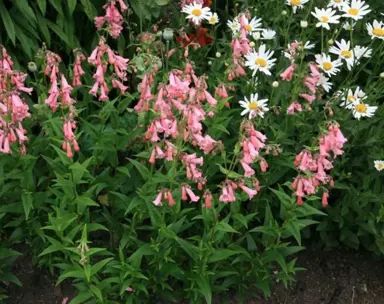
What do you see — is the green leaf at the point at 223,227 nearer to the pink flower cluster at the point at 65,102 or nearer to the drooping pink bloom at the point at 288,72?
the pink flower cluster at the point at 65,102

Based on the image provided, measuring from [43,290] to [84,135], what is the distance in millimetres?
870

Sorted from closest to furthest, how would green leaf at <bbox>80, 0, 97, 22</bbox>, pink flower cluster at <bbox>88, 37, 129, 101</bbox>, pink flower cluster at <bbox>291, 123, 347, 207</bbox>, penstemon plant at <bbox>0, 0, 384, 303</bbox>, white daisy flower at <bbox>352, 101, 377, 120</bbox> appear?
pink flower cluster at <bbox>291, 123, 347, 207</bbox> < penstemon plant at <bbox>0, 0, 384, 303</bbox> < pink flower cluster at <bbox>88, 37, 129, 101</bbox> < white daisy flower at <bbox>352, 101, 377, 120</bbox> < green leaf at <bbox>80, 0, 97, 22</bbox>

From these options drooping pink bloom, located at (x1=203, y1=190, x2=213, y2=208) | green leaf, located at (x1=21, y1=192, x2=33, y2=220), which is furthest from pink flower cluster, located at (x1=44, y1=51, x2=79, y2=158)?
drooping pink bloom, located at (x1=203, y1=190, x2=213, y2=208)

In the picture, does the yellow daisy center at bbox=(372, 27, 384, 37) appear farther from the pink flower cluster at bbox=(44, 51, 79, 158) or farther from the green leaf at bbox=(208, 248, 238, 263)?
the pink flower cluster at bbox=(44, 51, 79, 158)

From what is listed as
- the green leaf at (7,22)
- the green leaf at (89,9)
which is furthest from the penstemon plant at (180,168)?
the green leaf at (7,22)

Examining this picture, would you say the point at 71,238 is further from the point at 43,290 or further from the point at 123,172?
the point at 43,290

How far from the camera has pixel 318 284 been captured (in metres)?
3.43

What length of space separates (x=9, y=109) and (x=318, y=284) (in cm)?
200

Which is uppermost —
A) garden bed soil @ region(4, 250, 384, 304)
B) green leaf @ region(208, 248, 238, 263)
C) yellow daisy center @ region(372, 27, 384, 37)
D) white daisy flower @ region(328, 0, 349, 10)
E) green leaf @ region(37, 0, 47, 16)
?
green leaf @ region(37, 0, 47, 16)

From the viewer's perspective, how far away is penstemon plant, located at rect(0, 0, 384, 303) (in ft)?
8.28

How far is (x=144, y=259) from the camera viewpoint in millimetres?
3088

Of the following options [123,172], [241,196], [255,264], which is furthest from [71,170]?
[255,264]

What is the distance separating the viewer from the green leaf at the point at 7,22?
342cm

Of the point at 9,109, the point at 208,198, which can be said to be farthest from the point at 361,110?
the point at 9,109
